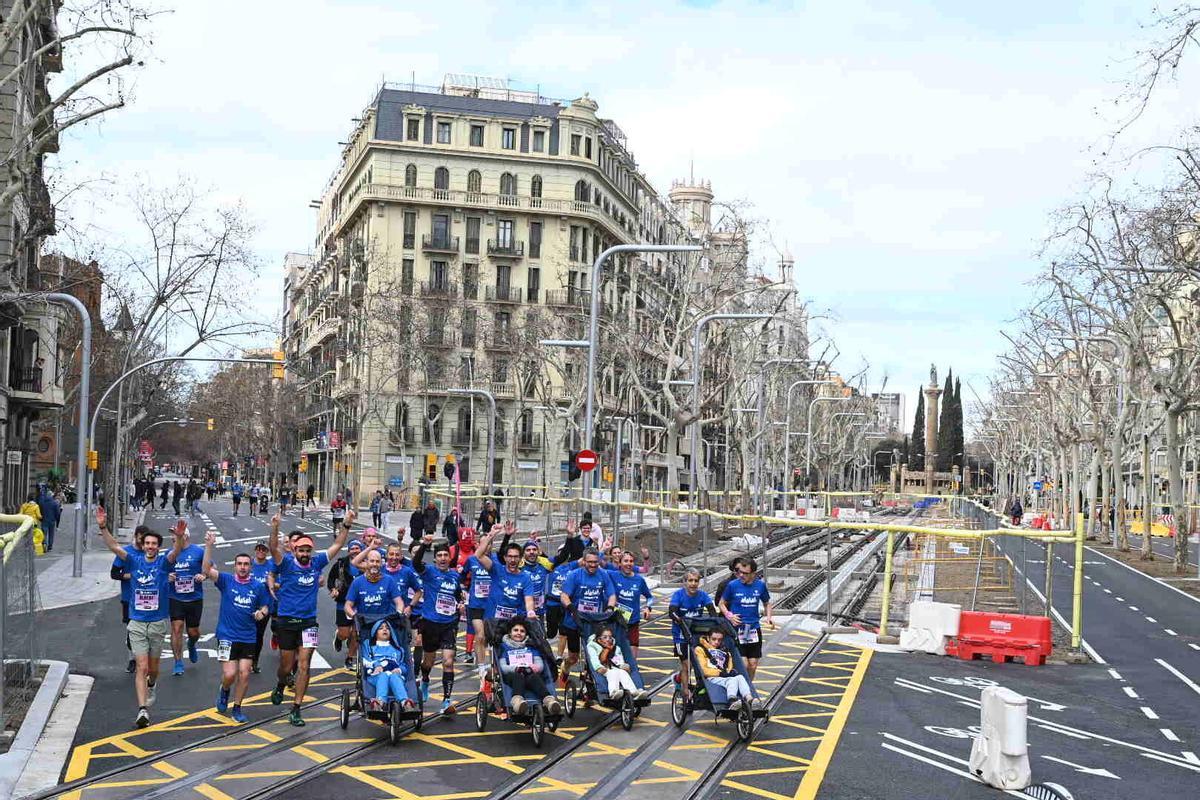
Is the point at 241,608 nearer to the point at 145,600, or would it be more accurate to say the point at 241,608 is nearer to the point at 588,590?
the point at 145,600

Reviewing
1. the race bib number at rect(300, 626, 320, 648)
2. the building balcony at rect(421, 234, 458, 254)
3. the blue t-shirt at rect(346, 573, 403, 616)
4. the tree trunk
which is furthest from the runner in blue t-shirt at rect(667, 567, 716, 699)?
the building balcony at rect(421, 234, 458, 254)

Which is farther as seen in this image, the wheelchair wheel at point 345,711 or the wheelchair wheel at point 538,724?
the wheelchair wheel at point 345,711

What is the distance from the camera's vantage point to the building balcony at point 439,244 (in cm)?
8481

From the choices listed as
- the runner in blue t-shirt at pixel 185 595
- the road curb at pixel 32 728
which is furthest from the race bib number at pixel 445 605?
the road curb at pixel 32 728

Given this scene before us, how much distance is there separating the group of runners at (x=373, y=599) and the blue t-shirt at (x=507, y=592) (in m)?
0.01

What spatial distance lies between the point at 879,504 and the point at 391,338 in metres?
64.1

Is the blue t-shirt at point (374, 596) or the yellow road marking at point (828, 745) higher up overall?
the blue t-shirt at point (374, 596)

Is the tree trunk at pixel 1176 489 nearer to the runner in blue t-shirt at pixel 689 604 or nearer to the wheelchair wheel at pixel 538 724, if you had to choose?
the runner in blue t-shirt at pixel 689 604

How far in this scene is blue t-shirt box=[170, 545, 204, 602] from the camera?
1595cm

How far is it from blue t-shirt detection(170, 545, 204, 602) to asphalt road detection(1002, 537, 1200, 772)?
35.8ft

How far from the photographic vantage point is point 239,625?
13.4 meters

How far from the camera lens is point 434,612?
592 inches

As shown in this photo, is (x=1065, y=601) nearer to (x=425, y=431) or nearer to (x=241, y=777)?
(x=241, y=777)

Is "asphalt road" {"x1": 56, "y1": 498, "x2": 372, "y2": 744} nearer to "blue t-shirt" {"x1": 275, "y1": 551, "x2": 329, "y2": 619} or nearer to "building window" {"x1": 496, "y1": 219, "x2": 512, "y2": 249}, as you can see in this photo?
"blue t-shirt" {"x1": 275, "y1": 551, "x2": 329, "y2": 619}
